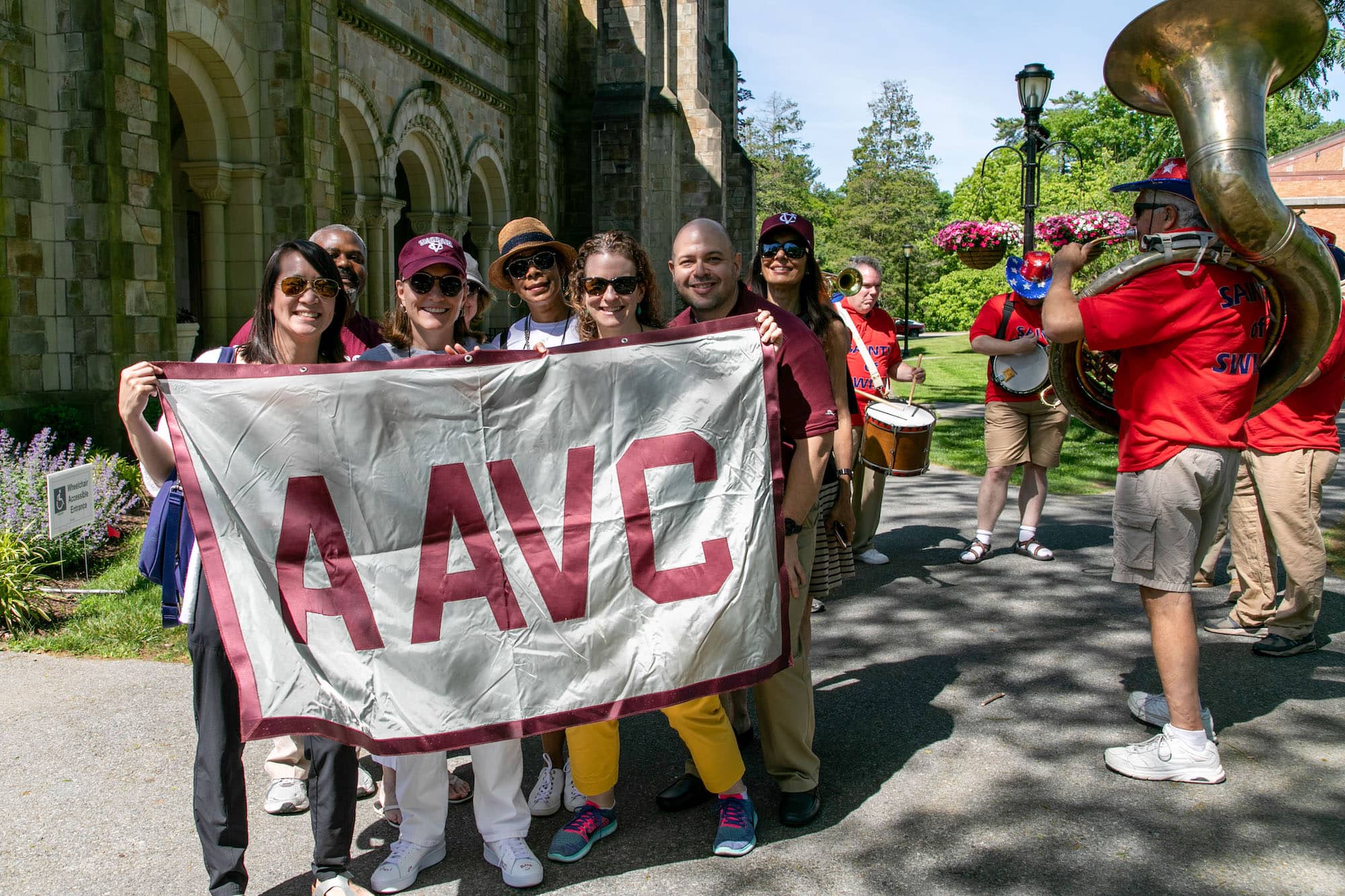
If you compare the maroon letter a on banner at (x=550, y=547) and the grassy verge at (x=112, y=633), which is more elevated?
the maroon letter a on banner at (x=550, y=547)

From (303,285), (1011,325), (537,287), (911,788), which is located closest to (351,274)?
(537,287)

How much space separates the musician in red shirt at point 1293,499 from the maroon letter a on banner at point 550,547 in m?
3.81

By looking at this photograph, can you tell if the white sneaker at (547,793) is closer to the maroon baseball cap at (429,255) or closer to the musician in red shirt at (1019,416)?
the maroon baseball cap at (429,255)

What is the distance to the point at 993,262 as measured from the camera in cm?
778

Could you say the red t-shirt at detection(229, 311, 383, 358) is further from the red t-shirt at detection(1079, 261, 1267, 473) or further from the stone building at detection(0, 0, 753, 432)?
the stone building at detection(0, 0, 753, 432)

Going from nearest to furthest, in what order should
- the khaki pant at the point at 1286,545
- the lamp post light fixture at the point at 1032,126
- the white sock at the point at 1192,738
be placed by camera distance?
the white sock at the point at 1192,738 < the khaki pant at the point at 1286,545 < the lamp post light fixture at the point at 1032,126

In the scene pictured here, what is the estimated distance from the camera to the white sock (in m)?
3.86

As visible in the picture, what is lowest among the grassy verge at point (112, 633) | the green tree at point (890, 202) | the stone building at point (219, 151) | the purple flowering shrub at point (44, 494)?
the grassy verge at point (112, 633)

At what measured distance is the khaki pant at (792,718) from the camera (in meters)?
3.62

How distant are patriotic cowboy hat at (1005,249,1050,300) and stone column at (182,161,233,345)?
872 cm

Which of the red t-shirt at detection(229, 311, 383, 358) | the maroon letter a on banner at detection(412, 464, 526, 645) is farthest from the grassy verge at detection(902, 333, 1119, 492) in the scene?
the maroon letter a on banner at detection(412, 464, 526, 645)

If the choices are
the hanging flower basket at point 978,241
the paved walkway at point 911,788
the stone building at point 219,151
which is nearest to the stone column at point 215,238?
the stone building at point 219,151

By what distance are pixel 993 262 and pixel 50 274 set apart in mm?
7836

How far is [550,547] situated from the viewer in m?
3.26
